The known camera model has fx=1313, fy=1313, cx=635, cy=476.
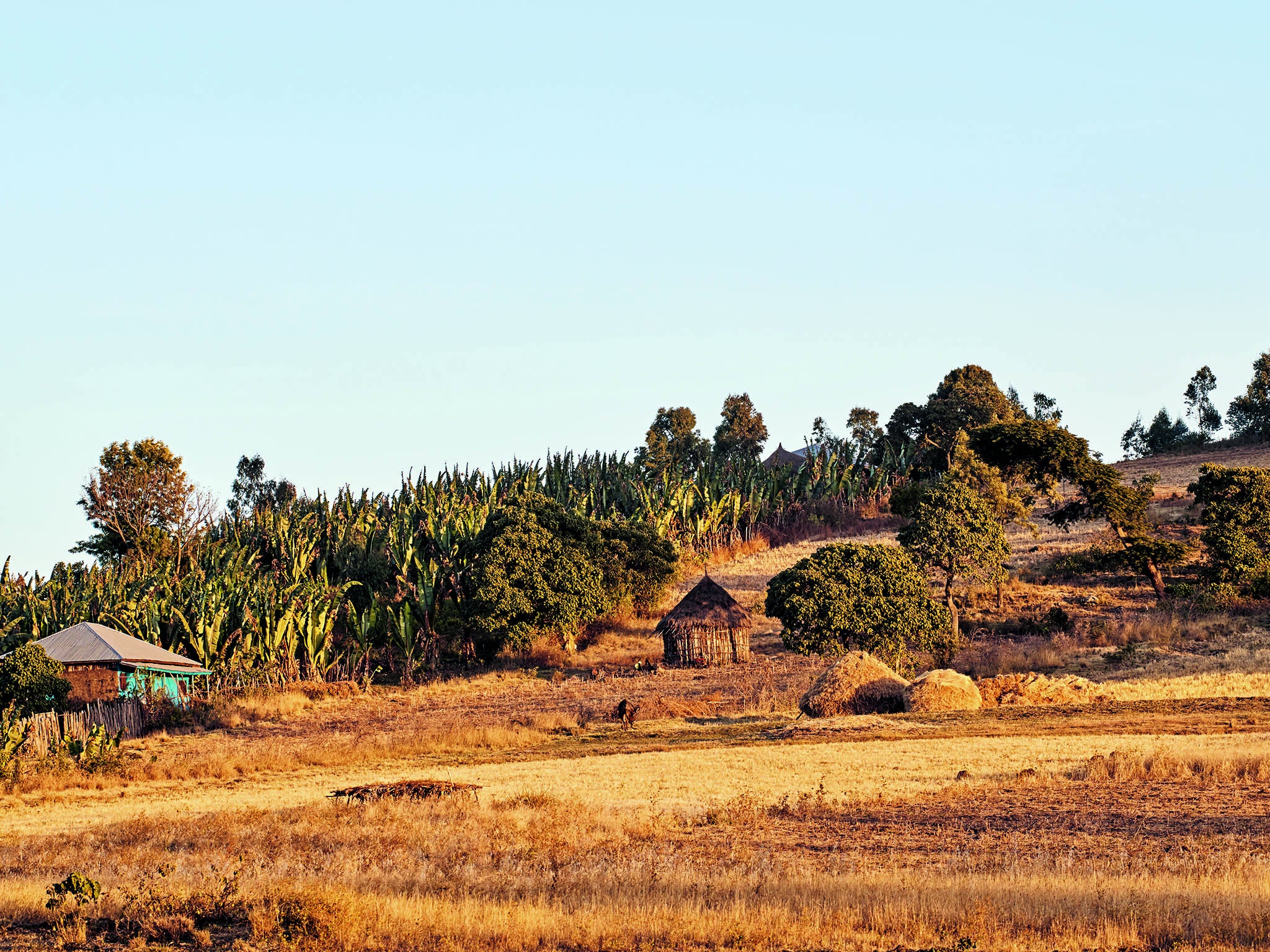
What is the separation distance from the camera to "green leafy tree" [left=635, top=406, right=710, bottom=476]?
3509 inches

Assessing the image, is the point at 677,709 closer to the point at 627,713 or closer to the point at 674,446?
the point at 627,713

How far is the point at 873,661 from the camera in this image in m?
33.4

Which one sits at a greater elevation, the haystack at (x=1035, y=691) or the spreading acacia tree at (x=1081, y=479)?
the spreading acacia tree at (x=1081, y=479)

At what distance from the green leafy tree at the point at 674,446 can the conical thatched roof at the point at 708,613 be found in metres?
39.4

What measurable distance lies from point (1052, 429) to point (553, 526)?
21.0 metres

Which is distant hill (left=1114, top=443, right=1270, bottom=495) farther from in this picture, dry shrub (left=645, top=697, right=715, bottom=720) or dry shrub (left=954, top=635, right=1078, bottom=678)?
dry shrub (left=645, top=697, right=715, bottom=720)

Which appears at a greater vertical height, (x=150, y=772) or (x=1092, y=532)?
(x=1092, y=532)

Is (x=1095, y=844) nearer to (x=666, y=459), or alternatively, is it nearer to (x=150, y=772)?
(x=150, y=772)

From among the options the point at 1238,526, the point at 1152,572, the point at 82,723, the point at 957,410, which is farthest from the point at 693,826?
the point at 957,410

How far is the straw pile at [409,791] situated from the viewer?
67.1 ft

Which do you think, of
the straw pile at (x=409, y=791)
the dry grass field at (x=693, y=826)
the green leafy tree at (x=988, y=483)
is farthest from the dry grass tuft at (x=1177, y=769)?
the green leafy tree at (x=988, y=483)

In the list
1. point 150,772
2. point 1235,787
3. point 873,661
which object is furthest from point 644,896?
point 873,661

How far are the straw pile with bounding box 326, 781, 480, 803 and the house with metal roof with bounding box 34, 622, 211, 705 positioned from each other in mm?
19402

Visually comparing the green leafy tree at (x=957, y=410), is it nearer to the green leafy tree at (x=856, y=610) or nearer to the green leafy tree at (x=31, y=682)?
the green leafy tree at (x=856, y=610)
